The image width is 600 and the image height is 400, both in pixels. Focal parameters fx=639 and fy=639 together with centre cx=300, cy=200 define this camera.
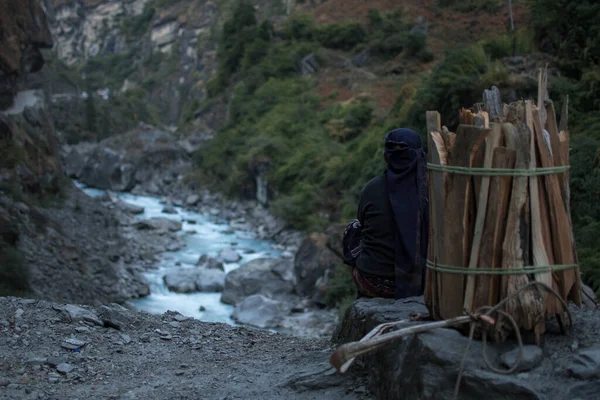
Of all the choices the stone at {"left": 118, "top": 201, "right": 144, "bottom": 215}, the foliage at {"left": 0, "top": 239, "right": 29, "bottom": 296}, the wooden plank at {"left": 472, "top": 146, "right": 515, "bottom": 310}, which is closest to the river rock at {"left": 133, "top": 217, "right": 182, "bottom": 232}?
the stone at {"left": 118, "top": 201, "right": 144, "bottom": 215}

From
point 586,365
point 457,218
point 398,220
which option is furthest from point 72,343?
point 586,365

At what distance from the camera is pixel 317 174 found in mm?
20984

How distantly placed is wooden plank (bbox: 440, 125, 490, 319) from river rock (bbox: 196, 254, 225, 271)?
1349cm

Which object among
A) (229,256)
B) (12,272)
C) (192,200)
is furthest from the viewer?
(192,200)

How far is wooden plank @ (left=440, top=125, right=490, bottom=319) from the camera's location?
281 centimetres

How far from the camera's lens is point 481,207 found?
2777 millimetres

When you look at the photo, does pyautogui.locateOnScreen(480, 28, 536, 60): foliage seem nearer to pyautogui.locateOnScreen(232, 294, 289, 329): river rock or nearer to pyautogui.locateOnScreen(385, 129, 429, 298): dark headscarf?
pyautogui.locateOnScreen(232, 294, 289, 329): river rock

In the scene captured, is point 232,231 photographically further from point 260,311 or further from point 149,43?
point 149,43

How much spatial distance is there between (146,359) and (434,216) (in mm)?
2715

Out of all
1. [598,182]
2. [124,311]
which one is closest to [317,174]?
[598,182]

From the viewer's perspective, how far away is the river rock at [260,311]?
39.7ft

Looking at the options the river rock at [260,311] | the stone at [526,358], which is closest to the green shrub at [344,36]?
the river rock at [260,311]

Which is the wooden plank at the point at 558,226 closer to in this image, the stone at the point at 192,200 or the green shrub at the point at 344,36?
the stone at the point at 192,200

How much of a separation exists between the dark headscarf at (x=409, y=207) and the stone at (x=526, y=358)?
108cm
